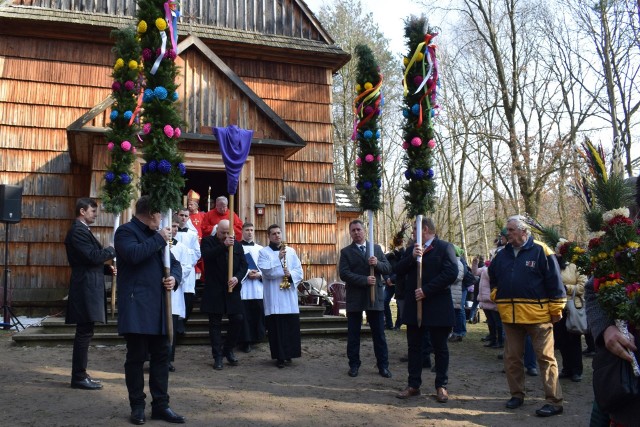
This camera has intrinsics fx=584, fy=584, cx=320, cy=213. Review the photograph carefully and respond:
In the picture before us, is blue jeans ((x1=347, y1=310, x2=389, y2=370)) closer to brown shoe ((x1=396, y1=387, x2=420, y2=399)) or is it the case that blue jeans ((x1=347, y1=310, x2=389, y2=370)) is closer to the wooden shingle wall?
brown shoe ((x1=396, y1=387, x2=420, y2=399))

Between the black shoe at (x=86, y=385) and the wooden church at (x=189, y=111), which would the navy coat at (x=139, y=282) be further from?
the wooden church at (x=189, y=111)

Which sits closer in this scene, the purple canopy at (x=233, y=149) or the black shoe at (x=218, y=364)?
the black shoe at (x=218, y=364)

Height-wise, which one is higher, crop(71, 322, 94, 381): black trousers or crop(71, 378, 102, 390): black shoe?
crop(71, 322, 94, 381): black trousers

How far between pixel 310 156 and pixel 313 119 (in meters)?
1.01

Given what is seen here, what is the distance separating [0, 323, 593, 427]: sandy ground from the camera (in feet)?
18.6

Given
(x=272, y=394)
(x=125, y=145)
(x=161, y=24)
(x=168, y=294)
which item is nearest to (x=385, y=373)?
(x=272, y=394)

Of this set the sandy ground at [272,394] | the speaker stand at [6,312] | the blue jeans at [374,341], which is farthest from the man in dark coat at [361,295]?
the speaker stand at [6,312]

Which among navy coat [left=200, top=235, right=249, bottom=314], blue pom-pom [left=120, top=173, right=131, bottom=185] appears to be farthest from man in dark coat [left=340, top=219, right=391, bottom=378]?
blue pom-pom [left=120, top=173, right=131, bottom=185]

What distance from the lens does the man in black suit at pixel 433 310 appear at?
657 cm

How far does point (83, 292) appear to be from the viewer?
648 cm

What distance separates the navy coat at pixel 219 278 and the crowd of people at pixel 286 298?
0.01 metres

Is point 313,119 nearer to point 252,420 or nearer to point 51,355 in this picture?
point 51,355

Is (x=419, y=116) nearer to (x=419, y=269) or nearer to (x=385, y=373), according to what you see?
(x=419, y=269)

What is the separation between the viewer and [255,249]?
9164 mm
